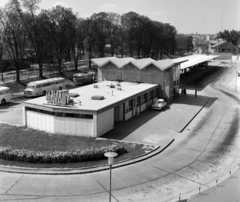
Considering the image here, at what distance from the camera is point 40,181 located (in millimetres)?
21375

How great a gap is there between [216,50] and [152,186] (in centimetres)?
14888

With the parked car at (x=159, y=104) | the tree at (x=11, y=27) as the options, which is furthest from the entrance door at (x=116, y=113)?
the tree at (x=11, y=27)

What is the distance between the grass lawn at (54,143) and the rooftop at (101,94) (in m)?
Answer: 3.04

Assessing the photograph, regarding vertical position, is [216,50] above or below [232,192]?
above

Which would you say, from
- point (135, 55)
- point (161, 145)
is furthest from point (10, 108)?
point (135, 55)

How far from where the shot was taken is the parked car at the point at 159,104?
43344mm

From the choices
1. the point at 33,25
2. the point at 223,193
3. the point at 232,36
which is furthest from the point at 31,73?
the point at 232,36

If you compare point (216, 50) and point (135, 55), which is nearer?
point (135, 55)

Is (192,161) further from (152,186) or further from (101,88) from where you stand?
(101,88)

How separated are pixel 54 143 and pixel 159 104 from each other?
19540mm

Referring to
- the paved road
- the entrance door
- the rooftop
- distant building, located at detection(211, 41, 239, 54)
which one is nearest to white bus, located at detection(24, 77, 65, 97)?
the rooftop

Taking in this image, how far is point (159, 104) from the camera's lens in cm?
4375

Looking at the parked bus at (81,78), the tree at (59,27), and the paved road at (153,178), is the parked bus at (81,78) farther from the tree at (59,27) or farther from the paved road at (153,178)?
the paved road at (153,178)

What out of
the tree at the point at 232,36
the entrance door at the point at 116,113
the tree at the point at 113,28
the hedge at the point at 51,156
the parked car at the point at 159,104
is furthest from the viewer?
the tree at the point at 232,36
